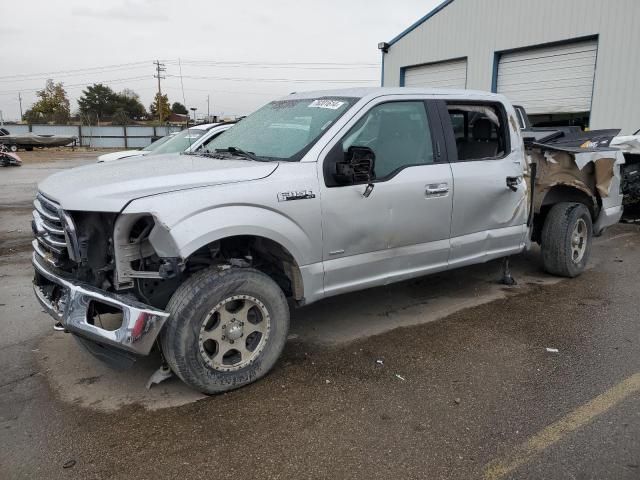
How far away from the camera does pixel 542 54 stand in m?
15.8

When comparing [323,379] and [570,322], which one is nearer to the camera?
[323,379]

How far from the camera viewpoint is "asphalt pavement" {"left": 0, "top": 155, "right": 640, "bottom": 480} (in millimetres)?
2740

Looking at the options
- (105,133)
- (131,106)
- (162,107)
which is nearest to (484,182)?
(105,133)

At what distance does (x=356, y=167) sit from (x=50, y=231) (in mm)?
2009

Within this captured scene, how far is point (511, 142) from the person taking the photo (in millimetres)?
5082

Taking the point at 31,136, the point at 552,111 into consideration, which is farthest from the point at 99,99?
the point at 552,111

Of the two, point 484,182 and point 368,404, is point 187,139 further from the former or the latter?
point 368,404

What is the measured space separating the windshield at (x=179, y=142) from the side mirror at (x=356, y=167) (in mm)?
6509

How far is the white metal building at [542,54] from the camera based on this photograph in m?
13.6

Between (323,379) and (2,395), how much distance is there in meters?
2.03

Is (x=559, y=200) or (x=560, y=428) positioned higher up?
(x=559, y=200)

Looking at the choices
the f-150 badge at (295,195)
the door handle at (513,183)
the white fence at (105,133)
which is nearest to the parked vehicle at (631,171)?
the door handle at (513,183)

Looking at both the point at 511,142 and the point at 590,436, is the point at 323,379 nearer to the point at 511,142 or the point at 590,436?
the point at 590,436

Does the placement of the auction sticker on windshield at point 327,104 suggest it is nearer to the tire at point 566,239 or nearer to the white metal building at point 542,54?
the tire at point 566,239
